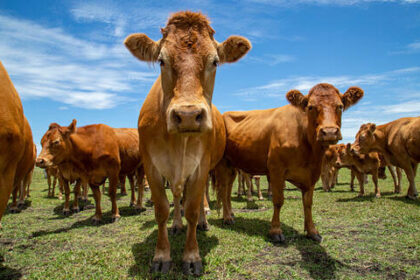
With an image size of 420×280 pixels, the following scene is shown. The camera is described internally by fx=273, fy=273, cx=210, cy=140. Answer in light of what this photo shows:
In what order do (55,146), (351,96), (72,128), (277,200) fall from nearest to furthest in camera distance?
1. (351,96)
2. (277,200)
3. (55,146)
4. (72,128)

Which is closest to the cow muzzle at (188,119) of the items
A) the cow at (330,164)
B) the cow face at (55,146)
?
the cow face at (55,146)

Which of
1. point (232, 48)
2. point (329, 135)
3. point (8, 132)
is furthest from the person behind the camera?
point (329, 135)

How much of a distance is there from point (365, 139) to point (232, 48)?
9582 mm

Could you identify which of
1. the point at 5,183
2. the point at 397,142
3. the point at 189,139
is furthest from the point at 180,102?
the point at 397,142

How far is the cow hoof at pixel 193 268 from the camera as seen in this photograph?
3579mm

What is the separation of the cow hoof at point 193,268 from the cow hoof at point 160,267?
0.70ft

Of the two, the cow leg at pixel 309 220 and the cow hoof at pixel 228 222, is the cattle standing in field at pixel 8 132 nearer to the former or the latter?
the cow hoof at pixel 228 222

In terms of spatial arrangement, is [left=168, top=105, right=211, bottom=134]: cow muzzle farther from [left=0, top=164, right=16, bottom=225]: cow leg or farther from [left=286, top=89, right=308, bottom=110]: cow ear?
[left=286, top=89, right=308, bottom=110]: cow ear

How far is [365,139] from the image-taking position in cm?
1127

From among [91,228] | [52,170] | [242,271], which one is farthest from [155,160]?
[52,170]

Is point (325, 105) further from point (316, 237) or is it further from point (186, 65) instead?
point (186, 65)

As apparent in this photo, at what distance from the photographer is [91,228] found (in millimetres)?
6500

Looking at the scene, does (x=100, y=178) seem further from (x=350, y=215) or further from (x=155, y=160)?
(x=350, y=215)

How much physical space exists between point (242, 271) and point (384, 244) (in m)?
2.77
